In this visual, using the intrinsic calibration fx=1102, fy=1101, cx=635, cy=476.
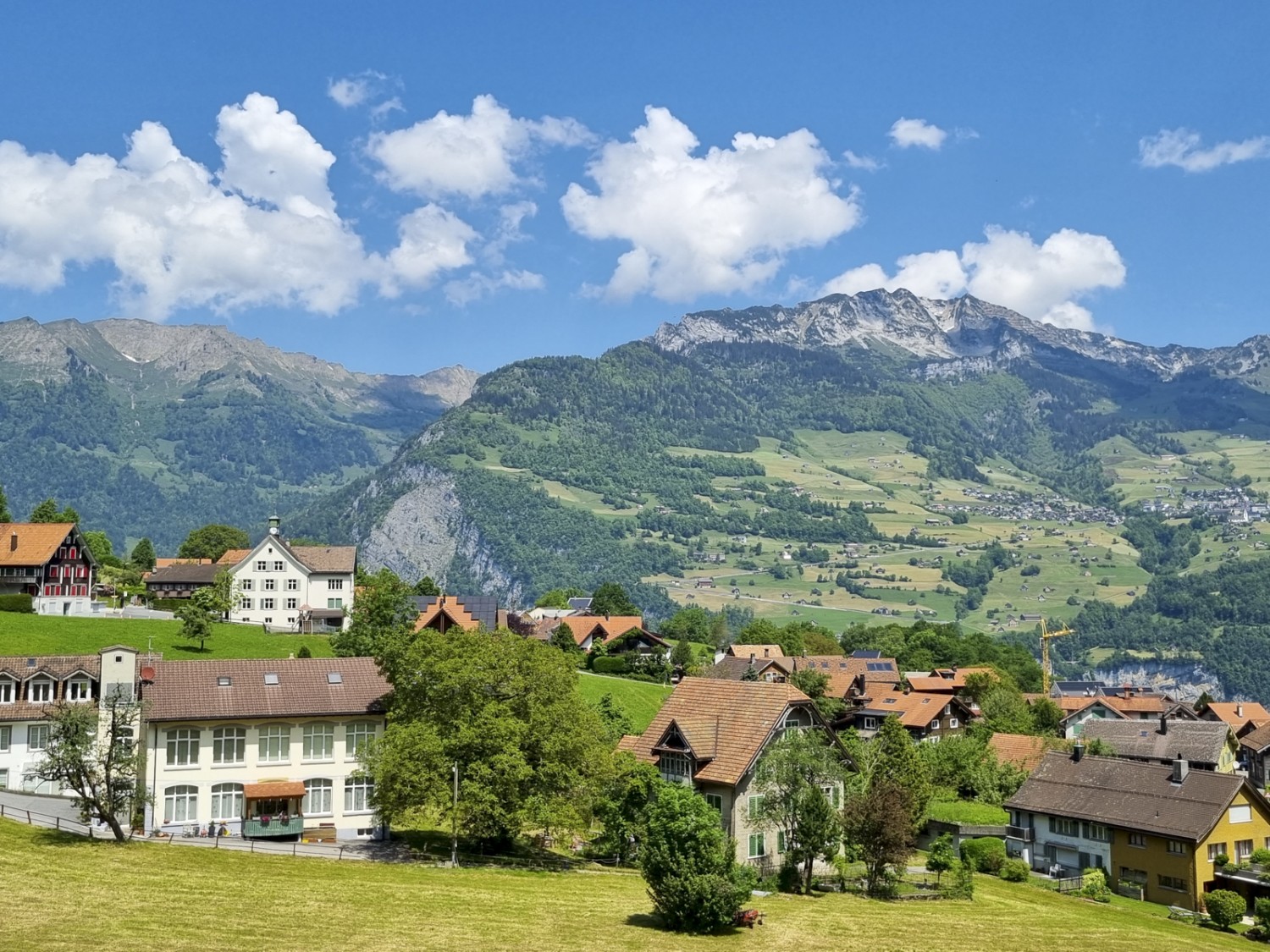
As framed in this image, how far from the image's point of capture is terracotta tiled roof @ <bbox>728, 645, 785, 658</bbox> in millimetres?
156375

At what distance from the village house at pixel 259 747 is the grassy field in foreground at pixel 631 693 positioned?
34164mm

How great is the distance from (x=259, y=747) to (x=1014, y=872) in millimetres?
46191

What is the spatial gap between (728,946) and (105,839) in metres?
28.4

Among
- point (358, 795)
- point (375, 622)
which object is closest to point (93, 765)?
point (358, 795)

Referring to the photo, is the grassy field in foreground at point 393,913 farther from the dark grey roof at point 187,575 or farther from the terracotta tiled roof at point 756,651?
the terracotta tiled roof at point 756,651

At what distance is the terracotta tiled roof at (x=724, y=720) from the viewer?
5831 centimetres

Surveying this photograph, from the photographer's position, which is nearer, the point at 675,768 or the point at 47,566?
the point at 675,768

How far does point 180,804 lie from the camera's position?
56438 millimetres

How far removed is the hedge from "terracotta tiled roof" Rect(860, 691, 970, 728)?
269ft

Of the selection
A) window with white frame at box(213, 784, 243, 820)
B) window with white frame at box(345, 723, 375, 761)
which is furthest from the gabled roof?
window with white frame at box(213, 784, 243, 820)

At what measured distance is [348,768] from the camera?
198ft

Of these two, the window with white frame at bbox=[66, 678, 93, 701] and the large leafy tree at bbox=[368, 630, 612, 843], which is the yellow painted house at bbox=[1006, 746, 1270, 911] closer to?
the large leafy tree at bbox=[368, 630, 612, 843]

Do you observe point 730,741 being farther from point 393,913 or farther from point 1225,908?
point 1225,908

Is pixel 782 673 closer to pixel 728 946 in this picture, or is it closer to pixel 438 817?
pixel 438 817
